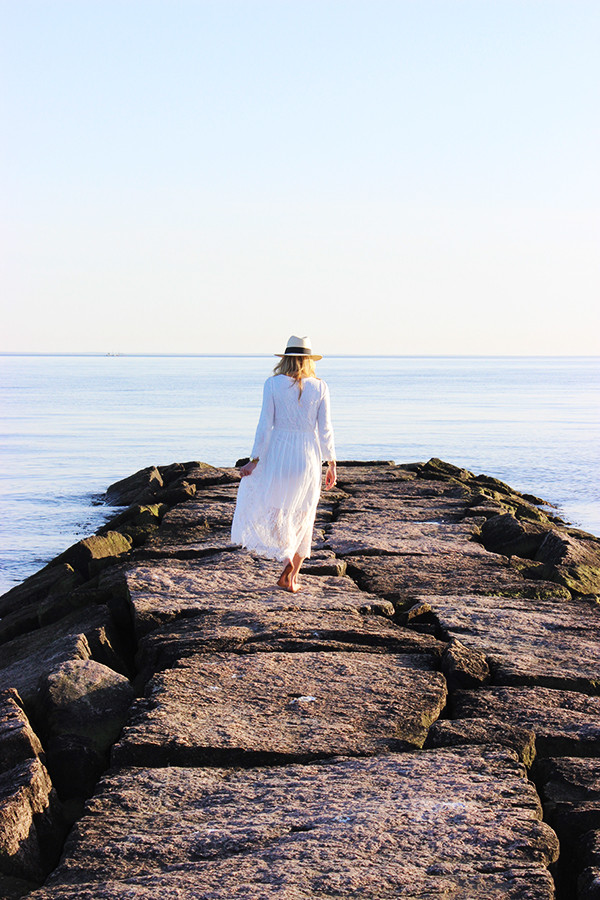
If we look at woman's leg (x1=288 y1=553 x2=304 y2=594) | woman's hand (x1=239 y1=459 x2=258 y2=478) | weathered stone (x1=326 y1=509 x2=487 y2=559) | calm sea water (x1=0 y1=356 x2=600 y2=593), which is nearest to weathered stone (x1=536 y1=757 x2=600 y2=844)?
woman's leg (x1=288 y1=553 x2=304 y2=594)

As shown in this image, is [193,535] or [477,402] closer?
[193,535]

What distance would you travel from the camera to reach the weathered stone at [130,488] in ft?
A: 55.1

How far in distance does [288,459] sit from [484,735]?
296 cm

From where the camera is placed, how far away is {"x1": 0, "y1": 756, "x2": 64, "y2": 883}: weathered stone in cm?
317

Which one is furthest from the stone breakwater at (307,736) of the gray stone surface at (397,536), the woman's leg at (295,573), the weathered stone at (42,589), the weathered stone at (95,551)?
the weathered stone at (95,551)

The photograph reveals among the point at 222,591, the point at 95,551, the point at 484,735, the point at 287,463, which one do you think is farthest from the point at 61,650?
the point at 95,551

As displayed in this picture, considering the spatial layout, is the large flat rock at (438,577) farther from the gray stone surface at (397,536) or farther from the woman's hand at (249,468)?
the woman's hand at (249,468)

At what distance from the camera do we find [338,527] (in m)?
8.96

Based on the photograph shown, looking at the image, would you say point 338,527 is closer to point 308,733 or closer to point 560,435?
point 308,733

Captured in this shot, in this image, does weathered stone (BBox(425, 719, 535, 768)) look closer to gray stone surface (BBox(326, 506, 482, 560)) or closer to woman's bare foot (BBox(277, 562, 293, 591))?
woman's bare foot (BBox(277, 562, 293, 591))

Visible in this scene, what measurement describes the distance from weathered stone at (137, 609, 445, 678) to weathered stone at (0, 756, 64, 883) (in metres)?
1.22

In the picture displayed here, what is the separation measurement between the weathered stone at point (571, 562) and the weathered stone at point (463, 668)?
7.53 ft

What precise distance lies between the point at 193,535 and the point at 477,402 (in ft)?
148

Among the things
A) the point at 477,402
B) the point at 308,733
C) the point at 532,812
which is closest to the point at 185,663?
the point at 308,733
